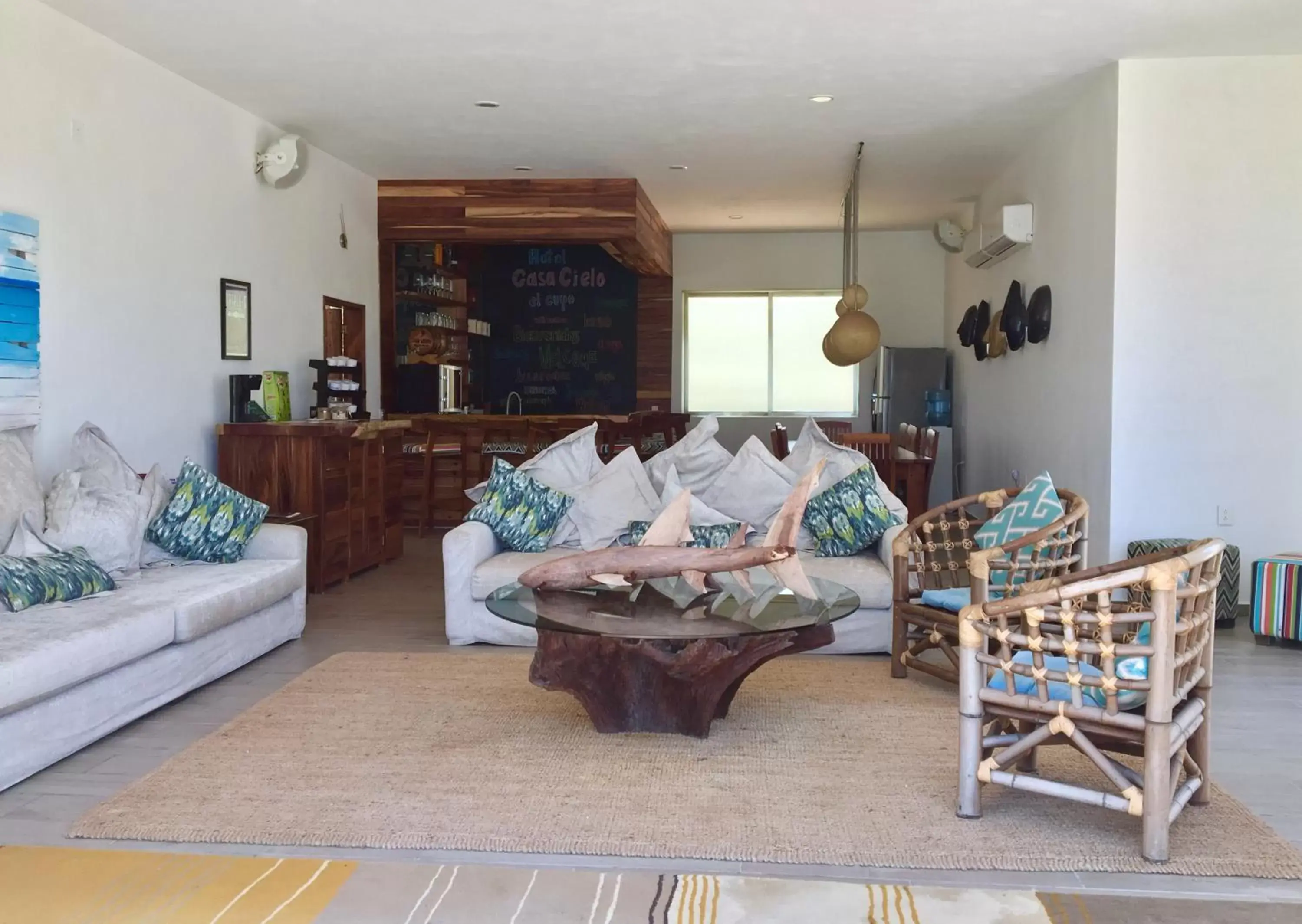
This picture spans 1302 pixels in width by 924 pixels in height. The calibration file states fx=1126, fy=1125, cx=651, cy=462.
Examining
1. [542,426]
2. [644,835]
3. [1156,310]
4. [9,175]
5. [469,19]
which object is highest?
[469,19]

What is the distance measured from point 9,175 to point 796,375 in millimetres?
8175

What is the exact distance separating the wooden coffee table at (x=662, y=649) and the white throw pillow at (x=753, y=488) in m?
1.55

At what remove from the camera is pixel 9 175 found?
4609 mm

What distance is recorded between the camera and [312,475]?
621cm

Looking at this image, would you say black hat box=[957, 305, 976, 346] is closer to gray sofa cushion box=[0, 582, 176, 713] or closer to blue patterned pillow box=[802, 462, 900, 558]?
blue patterned pillow box=[802, 462, 900, 558]

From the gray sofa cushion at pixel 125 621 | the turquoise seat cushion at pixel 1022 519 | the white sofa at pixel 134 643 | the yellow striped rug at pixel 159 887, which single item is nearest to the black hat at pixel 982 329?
the turquoise seat cushion at pixel 1022 519

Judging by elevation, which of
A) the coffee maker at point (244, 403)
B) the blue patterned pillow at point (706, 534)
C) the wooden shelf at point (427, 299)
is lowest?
the blue patterned pillow at point (706, 534)

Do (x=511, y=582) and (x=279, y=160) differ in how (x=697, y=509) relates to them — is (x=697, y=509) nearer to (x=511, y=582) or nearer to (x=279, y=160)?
(x=511, y=582)

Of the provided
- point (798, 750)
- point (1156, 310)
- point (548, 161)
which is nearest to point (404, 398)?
point (548, 161)

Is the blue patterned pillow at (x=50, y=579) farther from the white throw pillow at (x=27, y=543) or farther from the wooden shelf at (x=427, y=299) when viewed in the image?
the wooden shelf at (x=427, y=299)

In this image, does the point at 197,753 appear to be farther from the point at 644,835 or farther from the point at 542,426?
the point at 542,426

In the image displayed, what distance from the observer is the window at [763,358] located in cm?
1156

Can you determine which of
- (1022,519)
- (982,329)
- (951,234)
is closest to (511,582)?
(1022,519)

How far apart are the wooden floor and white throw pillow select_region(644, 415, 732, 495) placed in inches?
51.2
